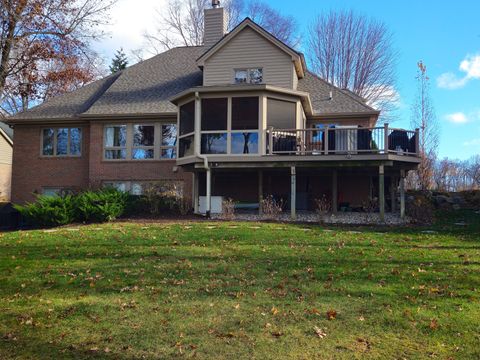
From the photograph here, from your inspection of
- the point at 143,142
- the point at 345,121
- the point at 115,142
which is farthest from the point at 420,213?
the point at 115,142

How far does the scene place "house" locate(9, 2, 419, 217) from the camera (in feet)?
50.0

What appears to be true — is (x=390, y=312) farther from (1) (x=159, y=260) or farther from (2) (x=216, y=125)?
(2) (x=216, y=125)

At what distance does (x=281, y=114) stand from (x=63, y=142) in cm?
1085

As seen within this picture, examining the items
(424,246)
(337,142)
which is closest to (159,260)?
(424,246)

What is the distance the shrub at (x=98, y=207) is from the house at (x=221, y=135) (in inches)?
118

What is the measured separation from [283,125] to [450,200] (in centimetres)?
940

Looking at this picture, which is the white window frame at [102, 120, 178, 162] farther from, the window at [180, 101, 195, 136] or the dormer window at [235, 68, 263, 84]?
the dormer window at [235, 68, 263, 84]

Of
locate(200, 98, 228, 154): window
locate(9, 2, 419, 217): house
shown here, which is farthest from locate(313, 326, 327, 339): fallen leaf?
locate(200, 98, 228, 154): window

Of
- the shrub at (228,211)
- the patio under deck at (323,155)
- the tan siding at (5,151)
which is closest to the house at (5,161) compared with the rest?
the tan siding at (5,151)

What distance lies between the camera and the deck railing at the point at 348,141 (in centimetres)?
1445

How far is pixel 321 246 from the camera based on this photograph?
30.3 feet

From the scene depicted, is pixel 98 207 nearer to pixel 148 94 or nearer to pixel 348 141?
pixel 148 94

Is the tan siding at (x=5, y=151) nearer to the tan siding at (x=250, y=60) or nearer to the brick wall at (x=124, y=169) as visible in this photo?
the brick wall at (x=124, y=169)

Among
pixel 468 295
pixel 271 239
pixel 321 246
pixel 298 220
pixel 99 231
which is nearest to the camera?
pixel 468 295
